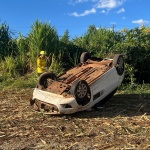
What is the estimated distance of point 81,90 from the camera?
7965mm

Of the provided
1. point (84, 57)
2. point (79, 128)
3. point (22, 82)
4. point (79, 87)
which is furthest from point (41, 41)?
point (79, 128)

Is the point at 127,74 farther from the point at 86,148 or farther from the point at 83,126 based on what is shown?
the point at 86,148

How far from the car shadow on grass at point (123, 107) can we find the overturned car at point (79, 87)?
0.74 feet

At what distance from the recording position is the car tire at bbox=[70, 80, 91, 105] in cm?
785

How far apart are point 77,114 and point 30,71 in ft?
25.6

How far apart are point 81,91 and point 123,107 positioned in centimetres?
167

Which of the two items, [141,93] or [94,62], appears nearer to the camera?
[94,62]

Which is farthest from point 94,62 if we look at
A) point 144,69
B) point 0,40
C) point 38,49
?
point 0,40

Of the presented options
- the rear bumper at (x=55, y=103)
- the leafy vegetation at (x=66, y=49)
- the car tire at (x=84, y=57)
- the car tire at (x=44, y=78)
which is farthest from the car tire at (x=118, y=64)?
the leafy vegetation at (x=66, y=49)

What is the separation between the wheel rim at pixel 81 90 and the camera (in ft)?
26.0

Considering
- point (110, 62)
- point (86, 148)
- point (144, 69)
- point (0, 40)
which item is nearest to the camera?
point (86, 148)

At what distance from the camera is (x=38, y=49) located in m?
15.6

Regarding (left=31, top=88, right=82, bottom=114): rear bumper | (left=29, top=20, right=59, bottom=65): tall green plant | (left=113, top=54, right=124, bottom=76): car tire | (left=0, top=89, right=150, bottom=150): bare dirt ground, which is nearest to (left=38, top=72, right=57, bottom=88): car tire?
(left=31, top=88, right=82, bottom=114): rear bumper

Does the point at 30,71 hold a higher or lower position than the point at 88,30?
lower
